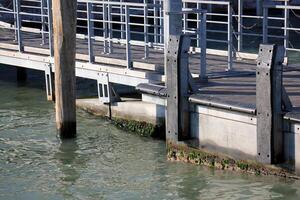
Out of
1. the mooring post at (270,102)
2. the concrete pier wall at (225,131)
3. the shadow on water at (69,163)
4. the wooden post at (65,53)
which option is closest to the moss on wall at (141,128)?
the shadow on water at (69,163)

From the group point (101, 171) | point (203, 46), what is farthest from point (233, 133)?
point (101, 171)

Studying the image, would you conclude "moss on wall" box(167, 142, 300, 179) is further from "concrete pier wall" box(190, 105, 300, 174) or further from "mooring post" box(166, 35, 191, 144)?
"mooring post" box(166, 35, 191, 144)

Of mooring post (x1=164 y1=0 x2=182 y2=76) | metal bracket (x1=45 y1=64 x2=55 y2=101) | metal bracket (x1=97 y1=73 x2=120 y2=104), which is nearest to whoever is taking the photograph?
mooring post (x1=164 y1=0 x2=182 y2=76)

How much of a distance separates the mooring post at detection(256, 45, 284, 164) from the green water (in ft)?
1.58

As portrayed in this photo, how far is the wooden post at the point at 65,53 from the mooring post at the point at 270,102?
371cm

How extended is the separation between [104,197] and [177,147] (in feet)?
5.18

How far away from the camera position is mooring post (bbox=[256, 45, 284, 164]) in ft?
32.6

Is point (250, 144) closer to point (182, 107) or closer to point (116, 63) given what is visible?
point (182, 107)

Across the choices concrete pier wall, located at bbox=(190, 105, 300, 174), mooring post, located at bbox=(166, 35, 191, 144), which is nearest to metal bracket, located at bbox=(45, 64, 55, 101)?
mooring post, located at bbox=(166, 35, 191, 144)

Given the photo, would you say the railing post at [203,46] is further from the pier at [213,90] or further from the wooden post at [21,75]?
the wooden post at [21,75]

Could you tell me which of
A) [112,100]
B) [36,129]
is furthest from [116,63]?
[36,129]

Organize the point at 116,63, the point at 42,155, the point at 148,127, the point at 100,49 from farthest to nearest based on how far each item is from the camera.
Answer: the point at 100,49 < the point at 116,63 < the point at 148,127 < the point at 42,155

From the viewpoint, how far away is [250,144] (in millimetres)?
10438

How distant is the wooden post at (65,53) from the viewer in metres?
12.7
